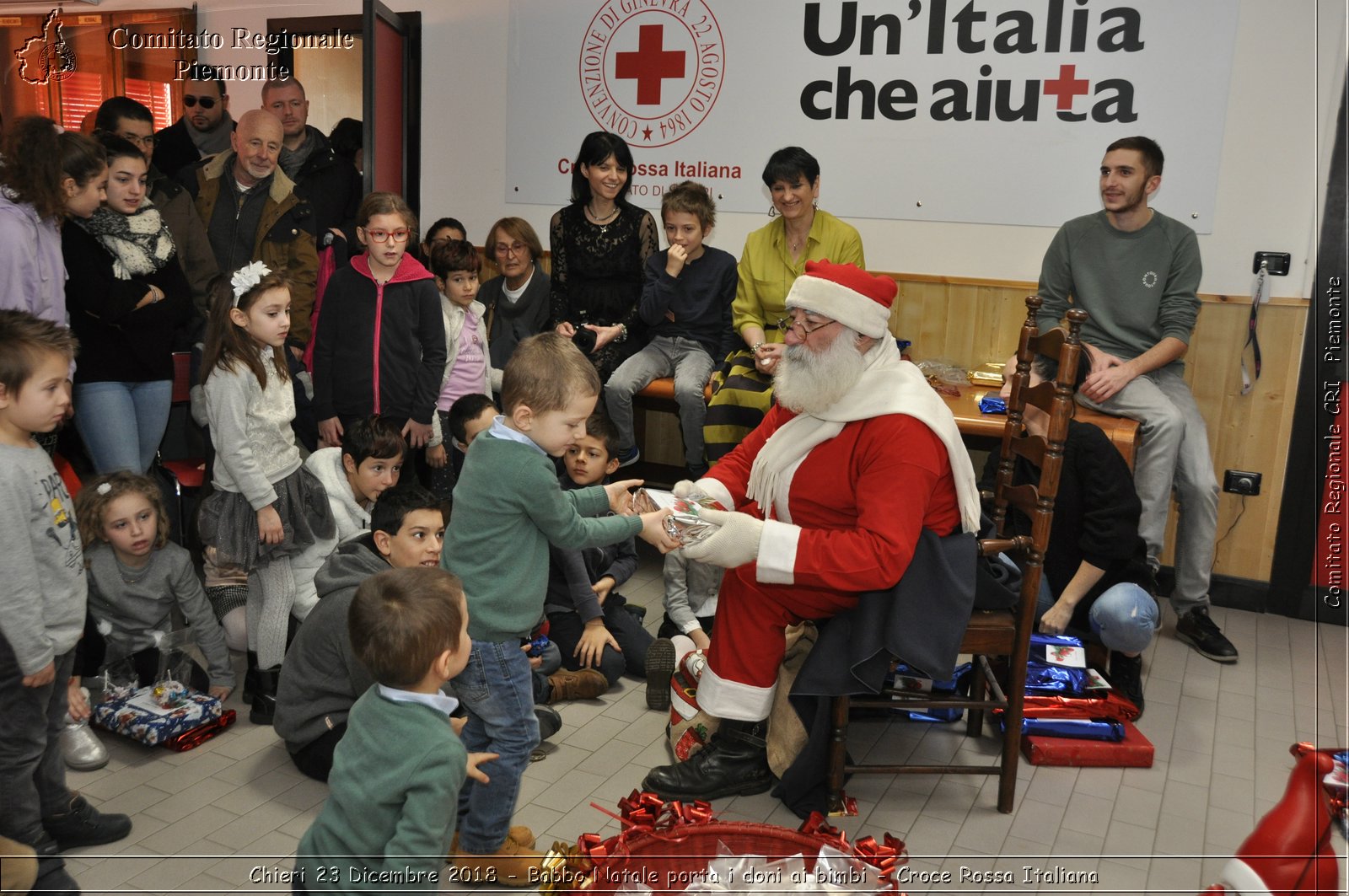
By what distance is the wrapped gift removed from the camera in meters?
2.91

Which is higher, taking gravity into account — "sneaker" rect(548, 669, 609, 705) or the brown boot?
"sneaker" rect(548, 669, 609, 705)

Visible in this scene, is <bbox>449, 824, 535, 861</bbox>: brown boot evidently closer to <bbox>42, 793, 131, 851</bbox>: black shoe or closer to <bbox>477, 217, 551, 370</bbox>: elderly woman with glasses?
<bbox>42, 793, 131, 851</bbox>: black shoe

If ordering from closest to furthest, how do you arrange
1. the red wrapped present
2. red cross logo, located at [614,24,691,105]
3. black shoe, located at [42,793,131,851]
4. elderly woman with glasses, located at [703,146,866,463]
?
black shoe, located at [42,793,131,851], the red wrapped present, elderly woman with glasses, located at [703,146,866,463], red cross logo, located at [614,24,691,105]

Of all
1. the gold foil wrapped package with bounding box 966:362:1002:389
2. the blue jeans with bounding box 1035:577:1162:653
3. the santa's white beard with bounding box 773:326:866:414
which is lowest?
the blue jeans with bounding box 1035:577:1162:653

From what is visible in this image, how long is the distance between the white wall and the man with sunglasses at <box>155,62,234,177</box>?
32.1 inches

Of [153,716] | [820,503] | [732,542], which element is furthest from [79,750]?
[820,503]

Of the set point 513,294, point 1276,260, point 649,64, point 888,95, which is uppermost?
point 649,64

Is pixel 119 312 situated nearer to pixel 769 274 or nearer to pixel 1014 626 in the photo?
pixel 769 274

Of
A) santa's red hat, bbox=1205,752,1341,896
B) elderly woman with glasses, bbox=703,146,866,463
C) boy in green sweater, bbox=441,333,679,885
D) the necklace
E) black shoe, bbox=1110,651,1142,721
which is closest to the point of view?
santa's red hat, bbox=1205,752,1341,896

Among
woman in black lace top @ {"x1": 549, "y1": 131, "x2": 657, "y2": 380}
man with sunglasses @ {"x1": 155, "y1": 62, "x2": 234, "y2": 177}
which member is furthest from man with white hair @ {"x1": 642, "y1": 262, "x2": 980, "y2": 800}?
man with sunglasses @ {"x1": 155, "y1": 62, "x2": 234, "y2": 177}

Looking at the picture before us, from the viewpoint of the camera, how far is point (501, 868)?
238 cm

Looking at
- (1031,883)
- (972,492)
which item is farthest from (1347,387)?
(1031,883)

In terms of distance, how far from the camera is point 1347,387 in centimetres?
231

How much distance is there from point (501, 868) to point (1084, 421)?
2.43 meters
